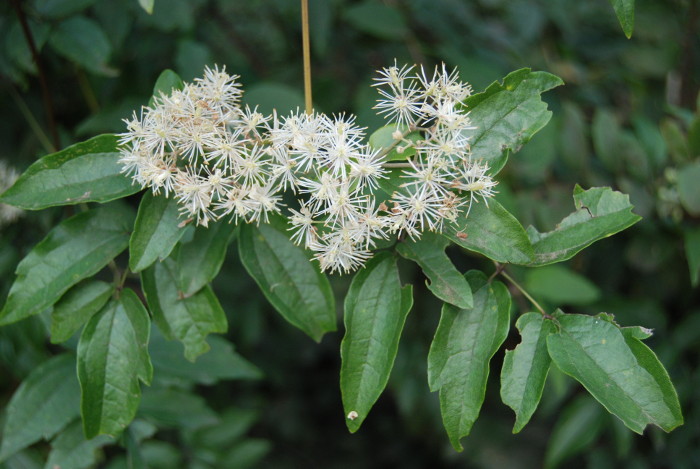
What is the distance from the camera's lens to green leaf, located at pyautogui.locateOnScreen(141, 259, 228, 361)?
4.16 feet

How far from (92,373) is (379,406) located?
222 centimetres

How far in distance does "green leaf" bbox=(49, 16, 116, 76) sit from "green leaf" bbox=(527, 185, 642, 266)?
1.21 m

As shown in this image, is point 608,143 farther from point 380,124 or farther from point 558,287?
point 380,124

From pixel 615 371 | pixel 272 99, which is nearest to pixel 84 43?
pixel 272 99

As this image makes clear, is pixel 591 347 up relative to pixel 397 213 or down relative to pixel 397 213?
down

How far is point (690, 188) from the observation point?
6.16ft

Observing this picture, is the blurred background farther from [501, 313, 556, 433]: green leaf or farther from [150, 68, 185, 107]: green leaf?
[501, 313, 556, 433]: green leaf

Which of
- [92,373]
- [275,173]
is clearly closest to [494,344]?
[275,173]

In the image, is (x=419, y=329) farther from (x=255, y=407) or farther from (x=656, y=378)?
(x=656, y=378)

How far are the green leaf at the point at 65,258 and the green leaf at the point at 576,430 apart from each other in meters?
1.62

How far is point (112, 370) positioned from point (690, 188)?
1735 mm

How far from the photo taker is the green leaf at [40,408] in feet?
4.84

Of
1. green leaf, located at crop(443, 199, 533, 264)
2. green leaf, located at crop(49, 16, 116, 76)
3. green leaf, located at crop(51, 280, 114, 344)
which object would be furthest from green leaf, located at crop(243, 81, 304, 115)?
green leaf, located at crop(443, 199, 533, 264)

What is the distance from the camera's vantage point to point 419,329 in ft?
8.16
